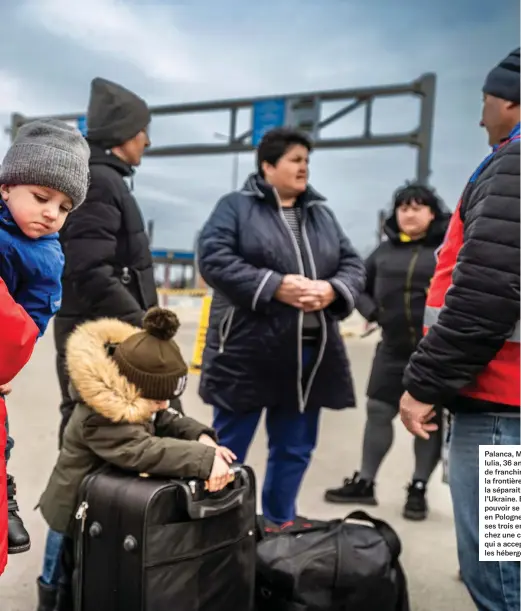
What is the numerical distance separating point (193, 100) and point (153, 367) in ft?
2.20

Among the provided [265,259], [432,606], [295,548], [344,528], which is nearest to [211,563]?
[295,548]

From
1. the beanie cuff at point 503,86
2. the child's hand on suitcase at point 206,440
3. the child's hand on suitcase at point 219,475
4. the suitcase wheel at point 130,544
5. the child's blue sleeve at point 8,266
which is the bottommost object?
the suitcase wheel at point 130,544

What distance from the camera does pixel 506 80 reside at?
4.09 feet

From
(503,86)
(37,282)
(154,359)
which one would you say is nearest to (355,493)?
(154,359)

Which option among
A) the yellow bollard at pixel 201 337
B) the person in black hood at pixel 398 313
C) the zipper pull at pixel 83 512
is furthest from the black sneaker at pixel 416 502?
the zipper pull at pixel 83 512

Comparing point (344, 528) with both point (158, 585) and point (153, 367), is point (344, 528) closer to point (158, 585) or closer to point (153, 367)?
point (158, 585)

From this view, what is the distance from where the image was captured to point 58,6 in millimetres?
1307

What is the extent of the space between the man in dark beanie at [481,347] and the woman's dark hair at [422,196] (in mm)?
971

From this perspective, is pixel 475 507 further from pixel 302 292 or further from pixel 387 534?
pixel 302 292

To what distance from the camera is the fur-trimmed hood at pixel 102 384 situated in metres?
1.32

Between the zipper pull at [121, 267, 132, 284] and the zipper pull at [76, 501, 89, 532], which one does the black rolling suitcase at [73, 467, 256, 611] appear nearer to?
the zipper pull at [76, 501, 89, 532]

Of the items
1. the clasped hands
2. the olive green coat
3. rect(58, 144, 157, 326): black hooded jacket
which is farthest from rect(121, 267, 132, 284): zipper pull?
the clasped hands

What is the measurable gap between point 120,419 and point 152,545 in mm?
252

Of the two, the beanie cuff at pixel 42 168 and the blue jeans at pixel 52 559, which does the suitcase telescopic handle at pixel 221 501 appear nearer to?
the blue jeans at pixel 52 559
